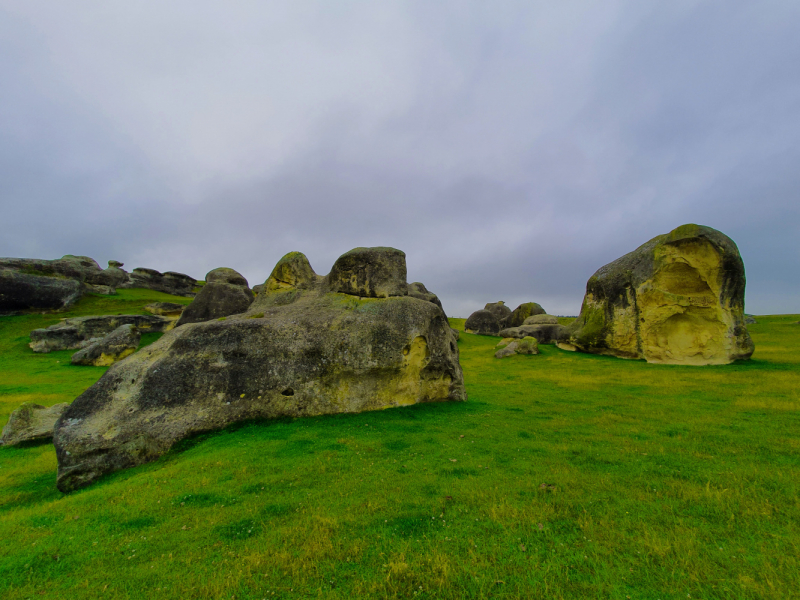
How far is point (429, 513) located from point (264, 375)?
283 inches

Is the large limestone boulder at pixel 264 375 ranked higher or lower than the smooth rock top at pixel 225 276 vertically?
lower

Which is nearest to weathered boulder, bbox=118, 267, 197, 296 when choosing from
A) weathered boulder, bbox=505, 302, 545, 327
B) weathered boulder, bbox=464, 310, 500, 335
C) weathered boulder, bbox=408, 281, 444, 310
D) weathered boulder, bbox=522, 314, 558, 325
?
weathered boulder, bbox=408, 281, 444, 310

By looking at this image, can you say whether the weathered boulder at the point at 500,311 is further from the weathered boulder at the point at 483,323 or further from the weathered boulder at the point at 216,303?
the weathered boulder at the point at 216,303

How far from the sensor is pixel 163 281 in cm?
6056

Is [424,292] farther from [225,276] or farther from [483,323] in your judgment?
[225,276]

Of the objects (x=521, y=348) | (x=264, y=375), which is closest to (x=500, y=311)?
(x=521, y=348)

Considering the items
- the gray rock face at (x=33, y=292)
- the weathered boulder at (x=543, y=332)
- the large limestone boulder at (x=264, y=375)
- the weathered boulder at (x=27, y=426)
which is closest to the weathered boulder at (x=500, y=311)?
the weathered boulder at (x=543, y=332)

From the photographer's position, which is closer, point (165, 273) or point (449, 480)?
point (449, 480)

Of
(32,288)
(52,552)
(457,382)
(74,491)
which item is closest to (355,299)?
(457,382)

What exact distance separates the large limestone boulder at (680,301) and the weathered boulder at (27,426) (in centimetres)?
3154

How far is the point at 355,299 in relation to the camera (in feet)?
44.1

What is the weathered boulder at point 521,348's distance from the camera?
98.8ft

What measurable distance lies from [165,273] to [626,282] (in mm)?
68462

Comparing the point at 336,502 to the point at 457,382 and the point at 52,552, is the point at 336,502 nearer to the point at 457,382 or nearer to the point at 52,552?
the point at 52,552
